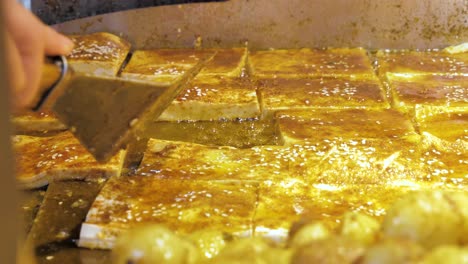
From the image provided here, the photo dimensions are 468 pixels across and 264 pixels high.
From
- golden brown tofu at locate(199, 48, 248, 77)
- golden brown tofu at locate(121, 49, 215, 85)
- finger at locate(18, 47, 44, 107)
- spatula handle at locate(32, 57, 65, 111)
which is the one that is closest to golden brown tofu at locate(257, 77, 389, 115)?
golden brown tofu at locate(199, 48, 248, 77)

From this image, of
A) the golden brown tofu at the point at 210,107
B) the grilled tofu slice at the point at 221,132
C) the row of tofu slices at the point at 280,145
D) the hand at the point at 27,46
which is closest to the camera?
the hand at the point at 27,46

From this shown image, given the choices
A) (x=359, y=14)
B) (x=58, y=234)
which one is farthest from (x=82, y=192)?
(x=359, y=14)

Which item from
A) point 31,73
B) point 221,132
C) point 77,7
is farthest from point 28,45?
point 77,7

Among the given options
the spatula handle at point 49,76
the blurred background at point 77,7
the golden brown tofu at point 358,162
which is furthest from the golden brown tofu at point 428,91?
the spatula handle at point 49,76

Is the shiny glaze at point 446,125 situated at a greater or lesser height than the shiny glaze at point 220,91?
greater

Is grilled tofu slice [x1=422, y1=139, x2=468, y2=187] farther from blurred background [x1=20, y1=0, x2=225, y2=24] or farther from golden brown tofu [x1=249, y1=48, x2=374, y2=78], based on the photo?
blurred background [x1=20, y1=0, x2=225, y2=24]

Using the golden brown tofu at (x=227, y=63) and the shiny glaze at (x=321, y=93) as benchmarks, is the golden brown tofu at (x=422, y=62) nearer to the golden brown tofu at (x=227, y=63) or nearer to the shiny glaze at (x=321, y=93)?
the shiny glaze at (x=321, y=93)

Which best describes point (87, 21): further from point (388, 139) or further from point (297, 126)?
point (388, 139)
